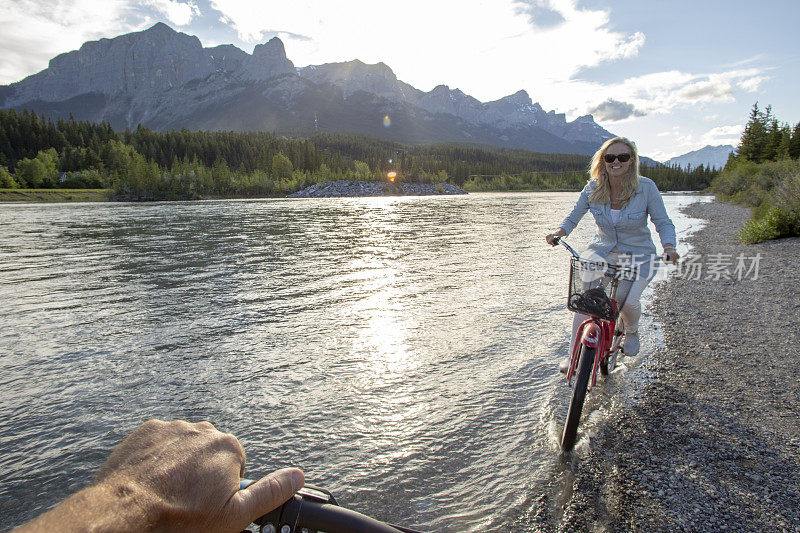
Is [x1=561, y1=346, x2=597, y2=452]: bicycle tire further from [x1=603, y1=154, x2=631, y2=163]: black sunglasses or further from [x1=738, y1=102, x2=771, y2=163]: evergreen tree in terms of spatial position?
[x1=738, y1=102, x2=771, y2=163]: evergreen tree

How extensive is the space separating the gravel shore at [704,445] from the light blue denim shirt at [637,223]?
215 centimetres

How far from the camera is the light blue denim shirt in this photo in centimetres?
573

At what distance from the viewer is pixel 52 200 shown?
9744 cm

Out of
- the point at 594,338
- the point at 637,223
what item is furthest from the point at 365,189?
the point at 594,338

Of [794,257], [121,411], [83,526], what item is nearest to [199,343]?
[121,411]

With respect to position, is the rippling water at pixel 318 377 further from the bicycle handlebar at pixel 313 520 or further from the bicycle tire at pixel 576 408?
the bicycle handlebar at pixel 313 520

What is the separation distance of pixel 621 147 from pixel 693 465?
3.90 metres

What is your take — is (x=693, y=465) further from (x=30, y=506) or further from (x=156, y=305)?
(x=156, y=305)

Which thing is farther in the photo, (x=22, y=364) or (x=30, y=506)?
(x=22, y=364)

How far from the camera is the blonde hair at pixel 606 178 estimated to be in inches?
226

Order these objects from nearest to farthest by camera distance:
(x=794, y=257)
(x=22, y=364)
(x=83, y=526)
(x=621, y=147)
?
(x=83, y=526)
(x=621, y=147)
(x=22, y=364)
(x=794, y=257)

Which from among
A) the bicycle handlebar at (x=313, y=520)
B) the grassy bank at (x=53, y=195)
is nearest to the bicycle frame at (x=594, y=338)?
the bicycle handlebar at (x=313, y=520)

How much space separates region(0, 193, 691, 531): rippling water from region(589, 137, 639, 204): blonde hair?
2.83 meters

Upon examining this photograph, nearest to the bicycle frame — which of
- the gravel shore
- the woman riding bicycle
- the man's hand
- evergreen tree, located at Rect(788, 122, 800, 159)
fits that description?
the woman riding bicycle
